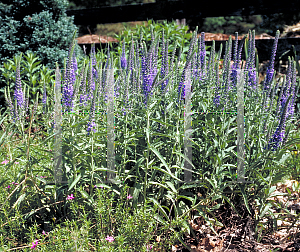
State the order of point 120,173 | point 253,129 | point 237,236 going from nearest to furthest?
1. point 120,173
2. point 237,236
3. point 253,129

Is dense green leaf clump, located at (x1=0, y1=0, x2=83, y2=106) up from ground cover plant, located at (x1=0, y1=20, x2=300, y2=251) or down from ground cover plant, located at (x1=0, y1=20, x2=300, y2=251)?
up

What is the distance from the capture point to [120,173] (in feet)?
8.63

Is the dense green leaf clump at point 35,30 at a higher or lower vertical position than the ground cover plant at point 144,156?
higher

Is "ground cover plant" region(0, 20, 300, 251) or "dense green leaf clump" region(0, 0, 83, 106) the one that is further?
"dense green leaf clump" region(0, 0, 83, 106)

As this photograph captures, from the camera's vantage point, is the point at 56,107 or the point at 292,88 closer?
the point at 56,107

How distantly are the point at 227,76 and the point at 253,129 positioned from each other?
2.17 feet

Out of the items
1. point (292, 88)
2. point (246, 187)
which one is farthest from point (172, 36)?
point (246, 187)

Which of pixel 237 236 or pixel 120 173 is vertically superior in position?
pixel 120 173

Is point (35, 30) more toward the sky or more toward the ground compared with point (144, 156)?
more toward the sky

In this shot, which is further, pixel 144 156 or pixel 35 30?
pixel 35 30

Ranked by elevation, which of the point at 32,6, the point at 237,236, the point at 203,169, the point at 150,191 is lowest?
the point at 237,236

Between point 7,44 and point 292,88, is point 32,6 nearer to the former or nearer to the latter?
point 7,44

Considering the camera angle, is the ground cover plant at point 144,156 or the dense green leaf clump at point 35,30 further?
the dense green leaf clump at point 35,30

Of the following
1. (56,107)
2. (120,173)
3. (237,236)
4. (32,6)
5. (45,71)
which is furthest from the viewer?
(32,6)
